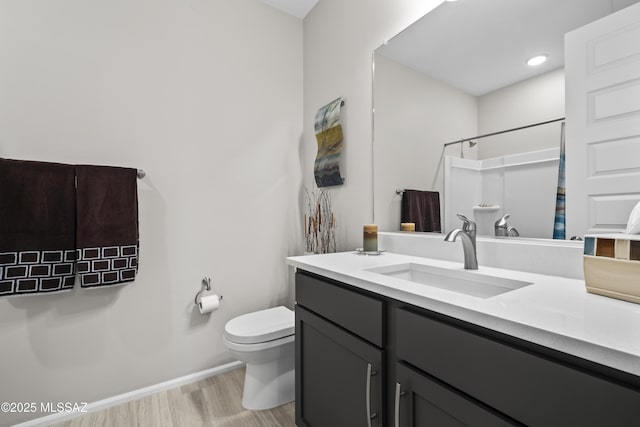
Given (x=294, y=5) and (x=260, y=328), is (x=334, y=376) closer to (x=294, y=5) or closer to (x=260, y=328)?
(x=260, y=328)

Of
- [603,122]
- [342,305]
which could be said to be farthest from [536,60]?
[342,305]

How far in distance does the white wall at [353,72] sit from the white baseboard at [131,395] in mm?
1209

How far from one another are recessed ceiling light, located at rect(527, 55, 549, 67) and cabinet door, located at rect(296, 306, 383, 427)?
3.79ft

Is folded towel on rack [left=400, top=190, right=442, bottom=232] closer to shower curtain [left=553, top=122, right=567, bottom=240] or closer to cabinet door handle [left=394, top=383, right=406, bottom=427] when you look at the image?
shower curtain [left=553, top=122, right=567, bottom=240]

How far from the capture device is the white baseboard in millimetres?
1531

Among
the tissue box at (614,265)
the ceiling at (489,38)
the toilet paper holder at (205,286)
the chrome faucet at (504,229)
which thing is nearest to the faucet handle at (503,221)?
the chrome faucet at (504,229)

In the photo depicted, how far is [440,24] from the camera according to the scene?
54.7 inches

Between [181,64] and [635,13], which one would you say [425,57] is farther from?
[181,64]

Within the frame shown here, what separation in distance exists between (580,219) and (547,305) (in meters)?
0.48

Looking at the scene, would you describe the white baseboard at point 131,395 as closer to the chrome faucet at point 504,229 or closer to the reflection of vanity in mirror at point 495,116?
the reflection of vanity in mirror at point 495,116

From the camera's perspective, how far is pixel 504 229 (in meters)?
1.20

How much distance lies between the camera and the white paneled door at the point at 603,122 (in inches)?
33.6

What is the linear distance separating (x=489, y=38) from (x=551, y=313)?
44.8 inches

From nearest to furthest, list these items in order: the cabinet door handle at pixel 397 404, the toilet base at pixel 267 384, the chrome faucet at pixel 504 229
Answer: the cabinet door handle at pixel 397 404
the chrome faucet at pixel 504 229
the toilet base at pixel 267 384
